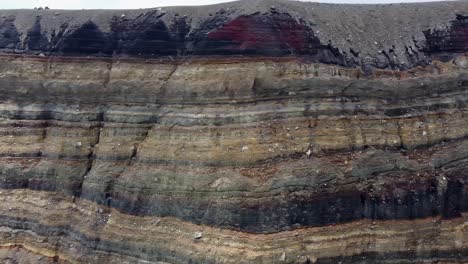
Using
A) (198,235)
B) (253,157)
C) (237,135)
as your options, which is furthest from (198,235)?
(237,135)

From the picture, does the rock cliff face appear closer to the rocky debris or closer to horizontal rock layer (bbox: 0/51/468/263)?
horizontal rock layer (bbox: 0/51/468/263)

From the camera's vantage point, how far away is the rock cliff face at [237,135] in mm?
16516

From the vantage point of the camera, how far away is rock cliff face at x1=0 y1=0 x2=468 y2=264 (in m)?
16.5

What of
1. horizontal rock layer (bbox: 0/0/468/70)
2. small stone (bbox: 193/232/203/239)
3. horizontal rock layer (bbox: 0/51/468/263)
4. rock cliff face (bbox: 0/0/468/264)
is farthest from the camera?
horizontal rock layer (bbox: 0/0/468/70)

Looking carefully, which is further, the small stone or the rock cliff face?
the rock cliff face

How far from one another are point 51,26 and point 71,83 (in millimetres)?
2371

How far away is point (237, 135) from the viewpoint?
17.0 meters

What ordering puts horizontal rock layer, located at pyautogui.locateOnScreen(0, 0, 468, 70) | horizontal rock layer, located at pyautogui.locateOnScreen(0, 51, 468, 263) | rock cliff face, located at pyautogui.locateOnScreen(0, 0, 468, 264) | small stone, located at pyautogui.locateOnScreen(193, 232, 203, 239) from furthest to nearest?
horizontal rock layer, located at pyautogui.locateOnScreen(0, 0, 468, 70) → rock cliff face, located at pyautogui.locateOnScreen(0, 0, 468, 264) → horizontal rock layer, located at pyautogui.locateOnScreen(0, 51, 468, 263) → small stone, located at pyautogui.locateOnScreen(193, 232, 203, 239)

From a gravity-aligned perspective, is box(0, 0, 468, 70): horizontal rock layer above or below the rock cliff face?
above

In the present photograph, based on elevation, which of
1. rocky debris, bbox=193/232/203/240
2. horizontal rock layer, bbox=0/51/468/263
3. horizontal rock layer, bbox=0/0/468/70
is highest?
horizontal rock layer, bbox=0/0/468/70

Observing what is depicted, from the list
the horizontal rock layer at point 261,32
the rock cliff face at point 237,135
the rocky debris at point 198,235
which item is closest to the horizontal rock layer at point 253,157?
the rock cliff face at point 237,135

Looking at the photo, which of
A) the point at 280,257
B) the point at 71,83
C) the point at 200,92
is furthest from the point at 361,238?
the point at 71,83

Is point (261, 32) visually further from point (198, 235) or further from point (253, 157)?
point (198, 235)

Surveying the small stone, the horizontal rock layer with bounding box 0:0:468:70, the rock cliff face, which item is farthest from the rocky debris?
the horizontal rock layer with bounding box 0:0:468:70
